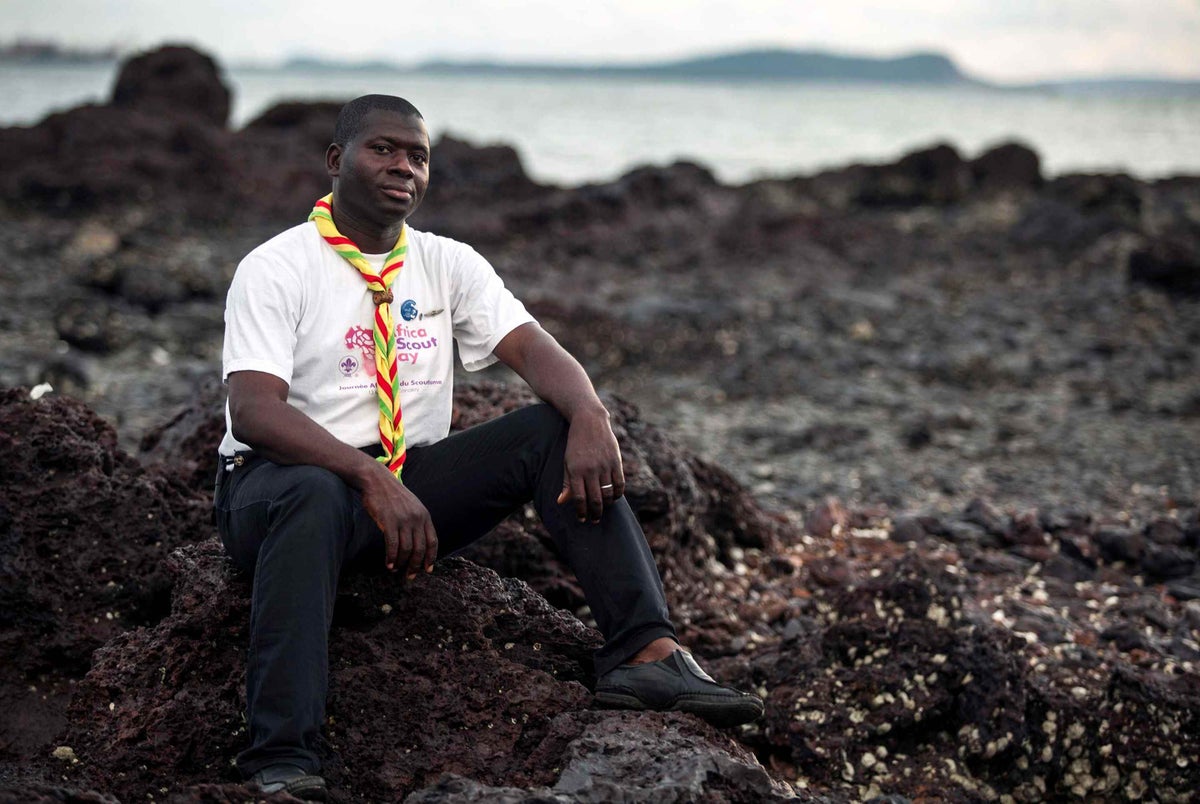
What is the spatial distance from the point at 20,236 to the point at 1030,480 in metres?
14.8

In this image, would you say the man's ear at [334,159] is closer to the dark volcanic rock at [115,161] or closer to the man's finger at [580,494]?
the man's finger at [580,494]

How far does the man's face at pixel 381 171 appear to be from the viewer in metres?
4.28

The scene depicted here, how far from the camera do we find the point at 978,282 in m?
18.4

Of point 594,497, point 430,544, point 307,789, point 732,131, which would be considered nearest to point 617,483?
point 594,497

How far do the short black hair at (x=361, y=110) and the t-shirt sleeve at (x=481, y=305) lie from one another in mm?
547

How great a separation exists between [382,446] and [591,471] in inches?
29.3

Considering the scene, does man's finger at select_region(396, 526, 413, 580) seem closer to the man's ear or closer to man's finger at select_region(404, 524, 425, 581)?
man's finger at select_region(404, 524, 425, 581)

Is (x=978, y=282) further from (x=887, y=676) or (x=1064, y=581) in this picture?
(x=887, y=676)

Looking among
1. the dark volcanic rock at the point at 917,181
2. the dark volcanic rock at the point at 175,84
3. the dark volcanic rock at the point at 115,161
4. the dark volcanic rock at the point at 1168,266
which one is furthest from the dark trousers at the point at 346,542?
the dark volcanic rock at the point at 175,84

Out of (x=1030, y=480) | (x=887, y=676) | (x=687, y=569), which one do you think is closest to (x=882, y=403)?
(x=1030, y=480)

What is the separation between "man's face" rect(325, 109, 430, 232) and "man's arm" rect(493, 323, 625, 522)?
62 cm

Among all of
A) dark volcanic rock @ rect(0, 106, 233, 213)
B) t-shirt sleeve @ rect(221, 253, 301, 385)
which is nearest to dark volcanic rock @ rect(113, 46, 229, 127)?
dark volcanic rock @ rect(0, 106, 233, 213)

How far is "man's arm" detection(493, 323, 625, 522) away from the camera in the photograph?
410 centimetres


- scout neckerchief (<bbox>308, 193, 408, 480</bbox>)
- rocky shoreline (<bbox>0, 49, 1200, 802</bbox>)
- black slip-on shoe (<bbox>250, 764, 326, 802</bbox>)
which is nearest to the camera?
black slip-on shoe (<bbox>250, 764, 326, 802</bbox>)
